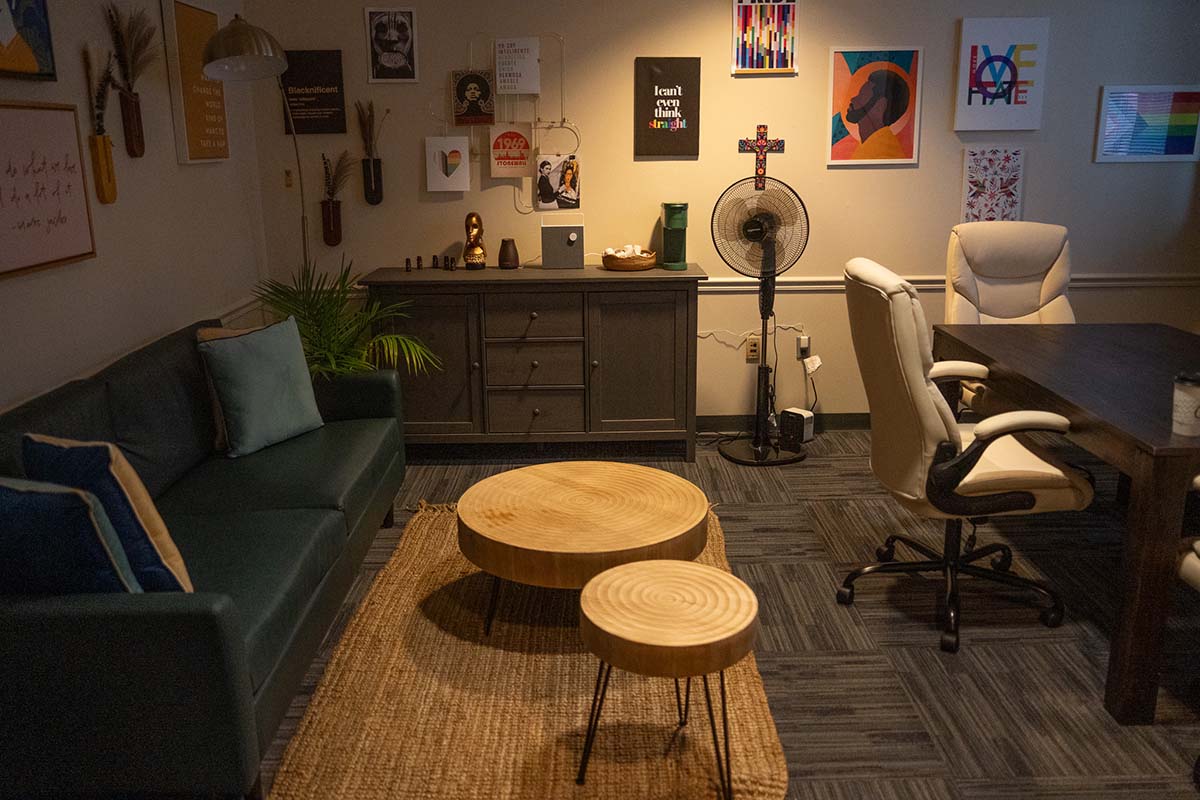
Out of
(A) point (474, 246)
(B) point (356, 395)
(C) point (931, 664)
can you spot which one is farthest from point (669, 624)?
(A) point (474, 246)

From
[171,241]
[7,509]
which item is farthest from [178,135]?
[7,509]

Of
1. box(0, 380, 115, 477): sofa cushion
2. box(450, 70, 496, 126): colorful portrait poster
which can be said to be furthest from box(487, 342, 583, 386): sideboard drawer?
box(0, 380, 115, 477): sofa cushion

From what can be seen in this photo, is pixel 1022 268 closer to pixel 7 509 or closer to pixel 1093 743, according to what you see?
pixel 1093 743

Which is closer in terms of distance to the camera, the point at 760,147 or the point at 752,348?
the point at 760,147

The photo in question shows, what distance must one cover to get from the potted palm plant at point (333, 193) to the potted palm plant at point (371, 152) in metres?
0.09

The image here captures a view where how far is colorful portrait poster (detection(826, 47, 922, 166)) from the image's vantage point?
4.46 meters

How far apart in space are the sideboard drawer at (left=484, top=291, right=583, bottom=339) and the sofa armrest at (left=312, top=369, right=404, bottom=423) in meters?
0.78

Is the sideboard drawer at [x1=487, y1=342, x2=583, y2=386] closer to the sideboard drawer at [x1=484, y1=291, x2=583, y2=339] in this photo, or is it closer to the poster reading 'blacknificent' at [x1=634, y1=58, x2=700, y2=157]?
the sideboard drawer at [x1=484, y1=291, x2=583, y2=339]

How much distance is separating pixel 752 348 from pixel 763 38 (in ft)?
4.58

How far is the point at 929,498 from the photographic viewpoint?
9.04 feet

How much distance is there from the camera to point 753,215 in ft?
13.7

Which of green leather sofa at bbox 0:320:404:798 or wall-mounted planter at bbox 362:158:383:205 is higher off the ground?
wall-mounted planter at bbox 362:158:383:205

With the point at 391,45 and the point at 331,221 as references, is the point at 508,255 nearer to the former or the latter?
the point at 331,221

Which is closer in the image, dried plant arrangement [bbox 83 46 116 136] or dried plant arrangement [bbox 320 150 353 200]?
dried plant arrangement [bbox 83 46 116 136]
